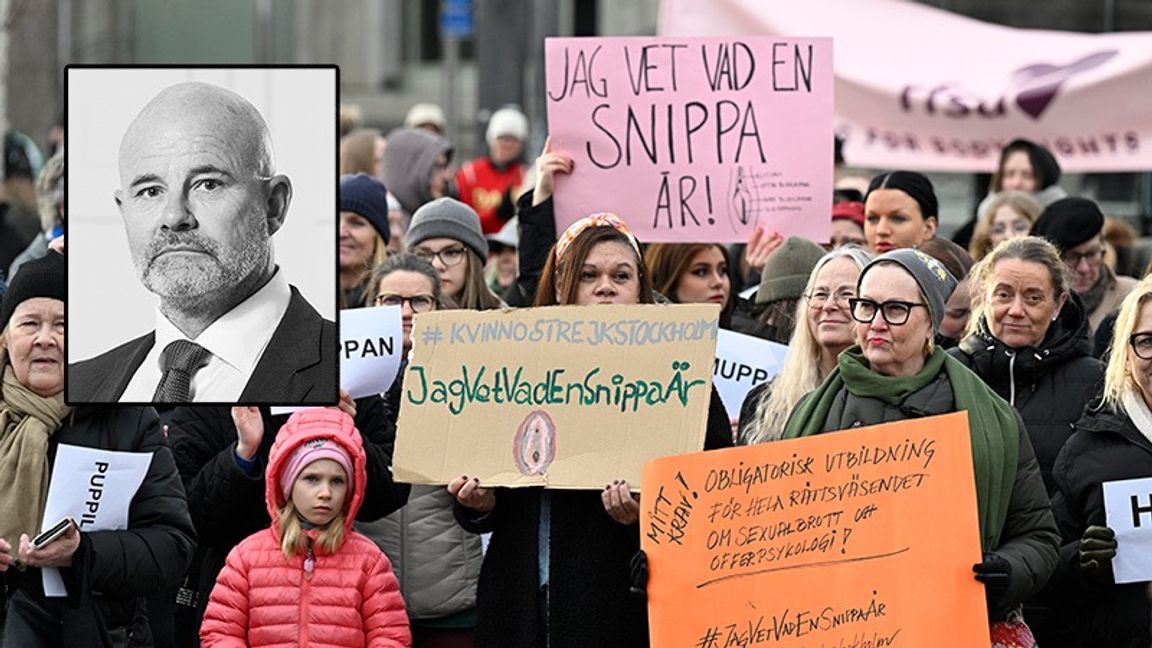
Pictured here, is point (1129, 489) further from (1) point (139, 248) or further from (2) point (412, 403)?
(1) point (139, 248)

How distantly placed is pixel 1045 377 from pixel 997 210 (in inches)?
101

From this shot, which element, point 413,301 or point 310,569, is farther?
point 413,301

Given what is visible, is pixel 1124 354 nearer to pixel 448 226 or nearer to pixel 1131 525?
pixel 1131 525

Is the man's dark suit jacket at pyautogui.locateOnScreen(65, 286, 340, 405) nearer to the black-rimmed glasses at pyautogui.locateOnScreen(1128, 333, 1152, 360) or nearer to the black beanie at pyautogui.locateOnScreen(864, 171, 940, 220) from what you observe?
the black-rimmed glasses at pyautogui.locateOnScreen(1128, 333, 1152, 360)

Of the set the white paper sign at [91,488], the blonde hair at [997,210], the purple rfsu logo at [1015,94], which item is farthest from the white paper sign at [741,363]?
the purple rfsu logo at [1015,94]

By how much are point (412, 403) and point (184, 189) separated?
80cm

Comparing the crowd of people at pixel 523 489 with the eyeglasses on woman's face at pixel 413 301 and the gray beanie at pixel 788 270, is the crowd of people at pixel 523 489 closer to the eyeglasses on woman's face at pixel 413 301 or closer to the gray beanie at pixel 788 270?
the eyeglasses on woman's face at pixel 413 301

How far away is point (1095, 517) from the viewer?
20.4ft

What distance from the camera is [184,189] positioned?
5.64m

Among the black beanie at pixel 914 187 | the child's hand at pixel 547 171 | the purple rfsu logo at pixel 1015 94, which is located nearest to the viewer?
the child's hand at pixel 547 171

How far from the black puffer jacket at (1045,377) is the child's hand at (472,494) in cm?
156

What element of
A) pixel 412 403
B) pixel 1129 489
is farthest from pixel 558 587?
pixel 1129 489

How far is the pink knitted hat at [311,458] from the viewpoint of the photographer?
626 cm

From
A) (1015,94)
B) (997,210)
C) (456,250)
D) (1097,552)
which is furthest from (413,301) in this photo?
(1015,94)
